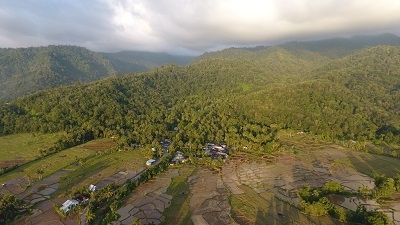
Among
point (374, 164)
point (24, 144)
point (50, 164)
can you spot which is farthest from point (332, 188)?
point (24, 144)

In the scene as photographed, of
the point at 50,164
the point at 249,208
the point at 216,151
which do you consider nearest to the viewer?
the point at 249,208

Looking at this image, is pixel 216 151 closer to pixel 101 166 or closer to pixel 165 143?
pixel 165 143

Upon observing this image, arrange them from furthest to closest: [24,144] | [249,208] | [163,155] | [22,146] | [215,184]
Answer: [24,144] < [22,146] < [163,155] < [215,184] < [249,208]

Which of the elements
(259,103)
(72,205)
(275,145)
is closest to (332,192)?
(275,145)

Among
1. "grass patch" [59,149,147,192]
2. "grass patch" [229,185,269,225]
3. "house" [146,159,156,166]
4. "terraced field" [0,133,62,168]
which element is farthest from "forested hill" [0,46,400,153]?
"grass patch" [229,185,269,225]

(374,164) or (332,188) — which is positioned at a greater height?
(332,188)

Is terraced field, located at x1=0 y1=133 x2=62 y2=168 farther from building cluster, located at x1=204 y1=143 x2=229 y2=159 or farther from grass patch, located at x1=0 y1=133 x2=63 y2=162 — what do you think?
building cluster, located at x1=204 y1=143 x2=229 y2=159

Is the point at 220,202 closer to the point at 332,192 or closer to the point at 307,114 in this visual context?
the point at 332,192
